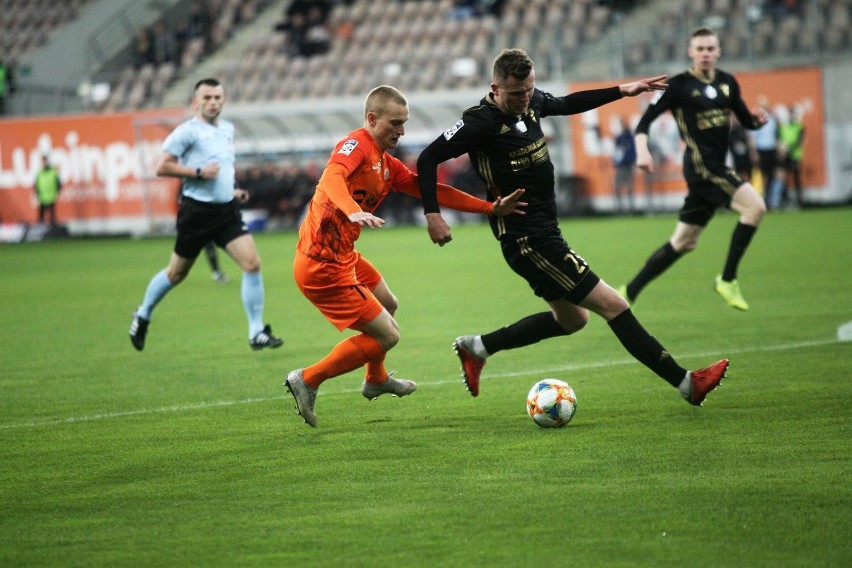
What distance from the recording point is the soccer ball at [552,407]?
6.67 metres

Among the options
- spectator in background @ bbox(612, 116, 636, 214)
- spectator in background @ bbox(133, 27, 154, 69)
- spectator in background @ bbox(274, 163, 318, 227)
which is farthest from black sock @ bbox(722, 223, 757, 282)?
spectator in background @ bbox(133, 27, 154, 69)

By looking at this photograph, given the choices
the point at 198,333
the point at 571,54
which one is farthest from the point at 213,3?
the point at 198,333

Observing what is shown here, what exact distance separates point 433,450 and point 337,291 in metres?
1.05

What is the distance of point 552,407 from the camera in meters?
6.67

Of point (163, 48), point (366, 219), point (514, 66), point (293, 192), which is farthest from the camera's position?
point (163, 48)

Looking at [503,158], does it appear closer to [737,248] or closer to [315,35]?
[737,248]

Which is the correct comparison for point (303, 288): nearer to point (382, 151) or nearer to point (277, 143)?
point (382, 151)

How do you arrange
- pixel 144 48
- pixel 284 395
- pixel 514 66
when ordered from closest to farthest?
pixel 514 66
pixel 284 395
pixel 144 48

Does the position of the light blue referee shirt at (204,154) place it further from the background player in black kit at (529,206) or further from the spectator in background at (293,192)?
the spectator in background at (293,192)

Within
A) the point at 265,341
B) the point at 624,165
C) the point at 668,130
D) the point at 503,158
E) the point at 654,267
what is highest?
the point at 503,158

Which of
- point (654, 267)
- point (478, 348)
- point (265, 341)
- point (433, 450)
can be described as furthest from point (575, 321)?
point (654, 267)

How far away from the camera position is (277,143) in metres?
31.5

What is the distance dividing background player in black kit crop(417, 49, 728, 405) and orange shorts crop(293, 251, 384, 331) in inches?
20.1

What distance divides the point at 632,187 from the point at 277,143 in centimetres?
867
